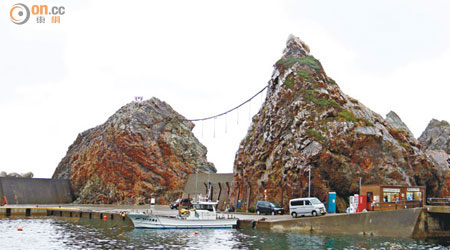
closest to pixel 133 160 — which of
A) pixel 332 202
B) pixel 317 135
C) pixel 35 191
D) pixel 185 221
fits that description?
pixel 35 191

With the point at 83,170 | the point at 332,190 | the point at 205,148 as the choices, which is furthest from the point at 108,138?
the point at 332,190

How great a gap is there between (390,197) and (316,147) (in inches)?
595

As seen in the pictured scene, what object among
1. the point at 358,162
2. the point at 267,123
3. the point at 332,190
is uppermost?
the point at 267,123

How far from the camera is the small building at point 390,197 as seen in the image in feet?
165

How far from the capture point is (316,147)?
210 feet

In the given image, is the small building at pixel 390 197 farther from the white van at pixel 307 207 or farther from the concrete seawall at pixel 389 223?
the white van at pixel 307 207

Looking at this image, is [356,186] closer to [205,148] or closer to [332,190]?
[332,190]

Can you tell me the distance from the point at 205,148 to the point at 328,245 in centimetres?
9785

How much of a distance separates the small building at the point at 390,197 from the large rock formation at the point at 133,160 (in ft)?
204

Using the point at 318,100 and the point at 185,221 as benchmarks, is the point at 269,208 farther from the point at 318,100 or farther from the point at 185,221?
the point at 318,100

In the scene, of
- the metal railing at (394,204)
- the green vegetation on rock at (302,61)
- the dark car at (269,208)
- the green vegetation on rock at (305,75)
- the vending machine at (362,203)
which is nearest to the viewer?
the metal railing at (394,204)

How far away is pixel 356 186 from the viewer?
63031 mm

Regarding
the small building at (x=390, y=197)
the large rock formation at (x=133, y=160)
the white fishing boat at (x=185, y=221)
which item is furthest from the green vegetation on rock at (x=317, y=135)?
the large rock formation at (x=133, y=160)

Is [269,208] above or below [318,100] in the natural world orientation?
below
